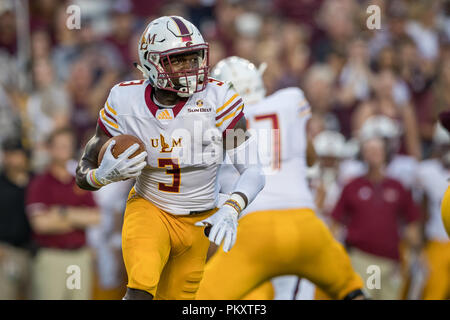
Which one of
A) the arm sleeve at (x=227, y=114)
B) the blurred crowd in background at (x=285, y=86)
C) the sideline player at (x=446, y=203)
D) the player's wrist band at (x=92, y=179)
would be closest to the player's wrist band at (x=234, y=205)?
the arm sleeve at (x=227, y=114)

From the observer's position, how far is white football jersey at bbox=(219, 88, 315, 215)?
477 cm

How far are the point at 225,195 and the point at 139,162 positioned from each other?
0.74 meters

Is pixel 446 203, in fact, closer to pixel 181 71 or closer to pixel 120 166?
pixel 181 71

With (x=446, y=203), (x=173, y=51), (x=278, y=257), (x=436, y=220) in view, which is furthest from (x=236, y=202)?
(x=436, y=220)

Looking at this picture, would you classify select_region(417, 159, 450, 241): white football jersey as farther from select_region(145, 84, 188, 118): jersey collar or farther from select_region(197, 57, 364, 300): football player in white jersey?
select_region(145, 84, 188, 118): jersey collar

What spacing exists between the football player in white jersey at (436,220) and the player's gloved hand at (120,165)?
11.4ft

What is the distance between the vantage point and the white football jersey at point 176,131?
12.8ft

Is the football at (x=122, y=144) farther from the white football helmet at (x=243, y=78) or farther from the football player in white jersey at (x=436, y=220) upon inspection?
the football player in white jersey at (x=436, y=220)

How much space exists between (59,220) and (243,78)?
2.45 metres

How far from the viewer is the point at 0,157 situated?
6.98 m

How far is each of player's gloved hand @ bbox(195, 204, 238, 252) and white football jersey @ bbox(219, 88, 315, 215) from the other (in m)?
1.04

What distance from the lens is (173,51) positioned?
3861 millimetres

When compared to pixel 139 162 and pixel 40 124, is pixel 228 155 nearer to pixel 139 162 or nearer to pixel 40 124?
pixel 139 162
